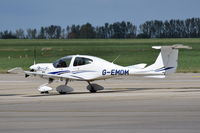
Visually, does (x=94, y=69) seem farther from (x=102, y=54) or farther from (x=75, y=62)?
(x=102, y=54)

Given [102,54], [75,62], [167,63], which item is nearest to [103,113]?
[167,63]

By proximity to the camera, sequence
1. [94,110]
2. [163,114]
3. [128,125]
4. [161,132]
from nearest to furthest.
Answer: [161,132]
[128,125]
[163,114]
[94,110]

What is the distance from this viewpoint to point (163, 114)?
17156mm

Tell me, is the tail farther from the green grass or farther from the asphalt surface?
the green grass

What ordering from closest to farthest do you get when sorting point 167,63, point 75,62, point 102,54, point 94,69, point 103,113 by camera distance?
point 103,113 < point 167,63 < point 94,69 < point 75,62 < point 102,54

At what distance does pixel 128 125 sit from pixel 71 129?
1490mm

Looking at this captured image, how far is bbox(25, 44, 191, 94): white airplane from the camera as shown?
26.4 m

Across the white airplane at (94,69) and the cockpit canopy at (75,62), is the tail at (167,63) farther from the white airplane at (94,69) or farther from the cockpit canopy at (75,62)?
the cockpit canopy at (75,62)

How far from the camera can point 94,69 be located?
88.4 ft

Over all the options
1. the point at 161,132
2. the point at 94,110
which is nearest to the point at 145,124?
the point at 161,132

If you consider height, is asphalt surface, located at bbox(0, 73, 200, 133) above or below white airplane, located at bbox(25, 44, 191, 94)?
below

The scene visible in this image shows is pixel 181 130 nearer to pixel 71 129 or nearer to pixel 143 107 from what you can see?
pixel 71 129

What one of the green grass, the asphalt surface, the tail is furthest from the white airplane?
the green grass

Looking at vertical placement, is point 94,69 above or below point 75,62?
below
